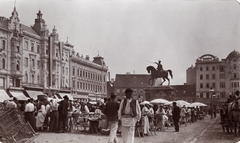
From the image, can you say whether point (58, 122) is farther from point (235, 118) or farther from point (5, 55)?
point (5, 55)

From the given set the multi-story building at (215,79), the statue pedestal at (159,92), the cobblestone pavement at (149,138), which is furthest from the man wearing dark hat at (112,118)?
the multi-story building at (215,79)

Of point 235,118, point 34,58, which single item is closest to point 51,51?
point 34,58

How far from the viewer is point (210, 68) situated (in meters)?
81.1

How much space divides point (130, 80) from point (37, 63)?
53.3 m

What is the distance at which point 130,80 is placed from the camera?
4038 inches

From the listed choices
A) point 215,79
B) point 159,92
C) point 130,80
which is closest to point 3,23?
point 159,92

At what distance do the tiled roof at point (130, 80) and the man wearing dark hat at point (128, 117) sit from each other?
89.8 meters

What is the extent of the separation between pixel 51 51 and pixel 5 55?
1292 centimetres

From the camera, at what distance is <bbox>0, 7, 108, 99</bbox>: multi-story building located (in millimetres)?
43344

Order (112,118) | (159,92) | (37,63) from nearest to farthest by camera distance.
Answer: (112,118) < (159,92) < (37,63)

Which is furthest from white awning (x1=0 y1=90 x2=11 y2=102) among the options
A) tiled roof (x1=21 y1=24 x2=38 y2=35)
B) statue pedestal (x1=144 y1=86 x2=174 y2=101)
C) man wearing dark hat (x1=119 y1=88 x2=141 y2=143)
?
man wearing dark hat (x1=119 y1=88 x2=141 y2=143)

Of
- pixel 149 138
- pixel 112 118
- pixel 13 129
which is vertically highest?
pixel 112 118

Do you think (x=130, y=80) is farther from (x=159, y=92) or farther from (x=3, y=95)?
(x=159, y=92)

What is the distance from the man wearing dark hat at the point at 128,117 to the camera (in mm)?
9773
